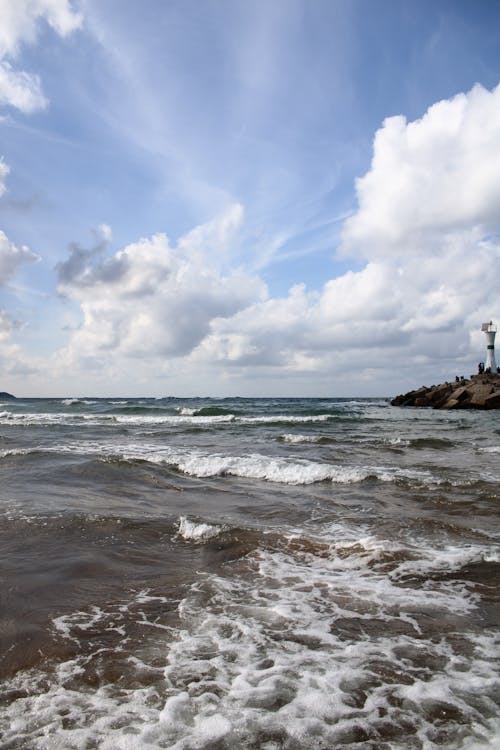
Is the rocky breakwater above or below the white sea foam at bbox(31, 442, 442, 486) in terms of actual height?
above

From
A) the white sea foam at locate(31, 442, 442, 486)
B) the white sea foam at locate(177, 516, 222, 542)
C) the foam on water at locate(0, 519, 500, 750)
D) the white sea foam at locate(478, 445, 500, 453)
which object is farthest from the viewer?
the white sea foam at locate(478, 445, 500, 453)

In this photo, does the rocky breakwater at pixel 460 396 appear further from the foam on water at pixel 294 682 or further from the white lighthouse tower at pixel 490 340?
the foam on water at pixel 294 682

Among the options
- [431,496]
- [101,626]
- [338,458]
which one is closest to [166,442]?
[338,458]

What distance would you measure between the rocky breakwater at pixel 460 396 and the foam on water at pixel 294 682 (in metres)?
35.6

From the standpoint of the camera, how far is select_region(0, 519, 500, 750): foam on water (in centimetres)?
233

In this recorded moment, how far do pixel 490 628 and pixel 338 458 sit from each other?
29.6ft

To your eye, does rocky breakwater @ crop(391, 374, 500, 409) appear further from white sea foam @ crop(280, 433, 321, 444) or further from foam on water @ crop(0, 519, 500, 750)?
foam on water @ crop(0, 519, 500, 750)

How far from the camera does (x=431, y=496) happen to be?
8.02 m

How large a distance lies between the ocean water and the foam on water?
0.5 inches

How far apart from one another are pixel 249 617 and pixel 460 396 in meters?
38.3

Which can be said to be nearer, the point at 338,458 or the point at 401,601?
the point at 401,601

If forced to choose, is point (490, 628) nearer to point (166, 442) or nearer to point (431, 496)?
point (431, 496)

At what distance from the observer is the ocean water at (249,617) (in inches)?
95.4

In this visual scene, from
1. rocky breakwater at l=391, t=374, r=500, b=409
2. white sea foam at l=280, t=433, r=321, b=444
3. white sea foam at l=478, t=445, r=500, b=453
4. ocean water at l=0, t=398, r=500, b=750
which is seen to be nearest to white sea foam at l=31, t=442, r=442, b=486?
ocean water at l=0, t=398, r=500, b=750
